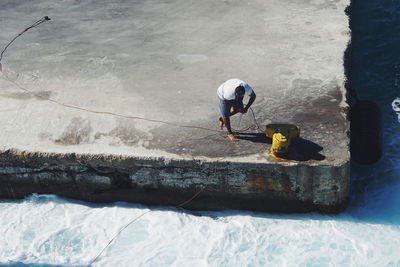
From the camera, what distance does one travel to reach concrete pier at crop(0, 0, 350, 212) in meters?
7.68

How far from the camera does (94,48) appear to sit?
10648 mm

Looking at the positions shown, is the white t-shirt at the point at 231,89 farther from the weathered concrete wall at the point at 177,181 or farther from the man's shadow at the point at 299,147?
the weathered concrete wall at the point at 177,181

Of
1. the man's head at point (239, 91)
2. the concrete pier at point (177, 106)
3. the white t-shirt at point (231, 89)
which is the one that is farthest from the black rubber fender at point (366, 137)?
the man's head at point (239, 91)

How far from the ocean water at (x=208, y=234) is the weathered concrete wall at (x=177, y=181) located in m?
0.17

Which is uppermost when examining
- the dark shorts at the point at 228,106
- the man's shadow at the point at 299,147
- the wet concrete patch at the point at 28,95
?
the dark shorts at the point at 228,106

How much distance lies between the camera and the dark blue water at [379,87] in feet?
26.6

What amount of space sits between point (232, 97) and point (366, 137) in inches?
97.9

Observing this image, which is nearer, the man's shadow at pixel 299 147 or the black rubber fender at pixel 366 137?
the man's shadow at pixel 299 147

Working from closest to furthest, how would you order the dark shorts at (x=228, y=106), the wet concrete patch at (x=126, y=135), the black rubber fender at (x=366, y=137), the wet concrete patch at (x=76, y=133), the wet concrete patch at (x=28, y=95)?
the dark shorts at (x=228, y=106), the wet concrete patch at (x=126, y=135), the wet concrete patch at (x=76, y=133), the black rubber fender at (x=366, y=137), the wet concrete patch at (x=28, y=95)

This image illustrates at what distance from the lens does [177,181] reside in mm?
7852

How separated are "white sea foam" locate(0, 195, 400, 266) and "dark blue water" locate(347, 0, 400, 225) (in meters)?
0.50

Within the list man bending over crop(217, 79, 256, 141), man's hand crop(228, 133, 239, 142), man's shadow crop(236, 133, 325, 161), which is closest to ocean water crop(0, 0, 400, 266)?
man's shadow crop(236, 133, 325, 161)

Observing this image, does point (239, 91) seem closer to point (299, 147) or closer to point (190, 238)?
point (299, 147)

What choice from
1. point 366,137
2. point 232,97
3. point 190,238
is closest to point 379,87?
point 366,137
